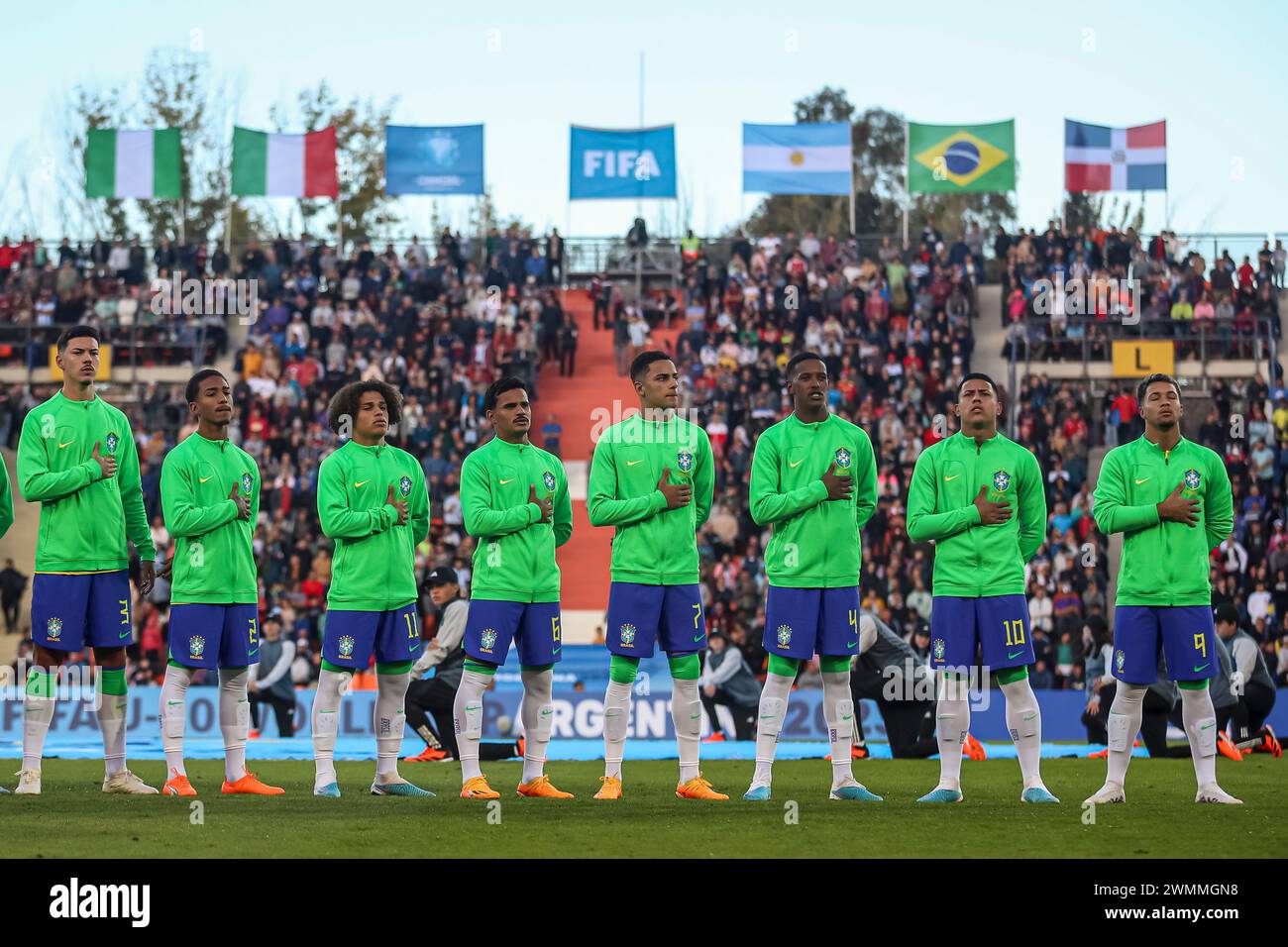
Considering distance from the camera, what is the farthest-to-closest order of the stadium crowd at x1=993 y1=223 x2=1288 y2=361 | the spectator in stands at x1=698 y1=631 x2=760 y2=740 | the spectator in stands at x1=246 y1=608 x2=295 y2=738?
the stadium crowd at x1=993 y1=223 x2=1288 y2=361 → the spectator in stands at x1=246 y1=608 x2=295 y2=738 → the spectator in stands at x1=698 y1=631 x2=760 y2=740

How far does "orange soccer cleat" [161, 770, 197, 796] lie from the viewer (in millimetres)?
11141

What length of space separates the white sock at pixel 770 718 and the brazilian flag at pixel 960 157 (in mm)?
28045

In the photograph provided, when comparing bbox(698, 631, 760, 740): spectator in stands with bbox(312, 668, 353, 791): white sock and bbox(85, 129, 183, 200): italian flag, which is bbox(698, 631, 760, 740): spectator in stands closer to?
bbox(312, 668, 353, 791): white sock

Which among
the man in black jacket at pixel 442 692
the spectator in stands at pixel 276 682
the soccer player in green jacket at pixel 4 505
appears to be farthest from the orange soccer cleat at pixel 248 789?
the spectator in stands at pixel 276 682

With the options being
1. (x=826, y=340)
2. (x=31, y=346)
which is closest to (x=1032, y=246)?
(x=826, y=340)

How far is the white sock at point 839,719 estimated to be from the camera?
10867mm

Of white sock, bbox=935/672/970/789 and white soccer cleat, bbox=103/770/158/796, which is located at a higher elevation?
white sock, bbox=935/672/970/789

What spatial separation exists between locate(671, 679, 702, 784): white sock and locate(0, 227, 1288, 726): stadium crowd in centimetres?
1112

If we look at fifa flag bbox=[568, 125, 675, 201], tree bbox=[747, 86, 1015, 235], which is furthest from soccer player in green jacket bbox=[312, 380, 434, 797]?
tree bbox=[747, 86, 1015, 235]

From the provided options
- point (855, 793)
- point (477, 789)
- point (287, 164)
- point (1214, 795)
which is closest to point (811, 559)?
point (855, 793)

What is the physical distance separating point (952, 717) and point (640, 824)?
2.44m

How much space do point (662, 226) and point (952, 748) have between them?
5202 cm

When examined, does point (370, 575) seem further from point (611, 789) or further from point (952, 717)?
point (952, 717)

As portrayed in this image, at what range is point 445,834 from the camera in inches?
353
